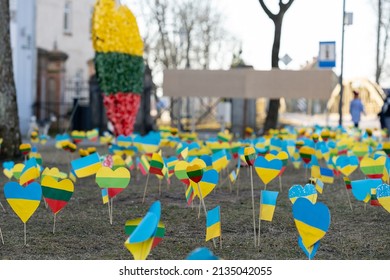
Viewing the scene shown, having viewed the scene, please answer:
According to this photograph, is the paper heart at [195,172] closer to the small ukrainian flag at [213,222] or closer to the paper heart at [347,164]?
the small ukrainian flag at [213,222]

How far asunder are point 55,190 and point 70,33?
22694 mm

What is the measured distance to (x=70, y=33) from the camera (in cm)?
2781

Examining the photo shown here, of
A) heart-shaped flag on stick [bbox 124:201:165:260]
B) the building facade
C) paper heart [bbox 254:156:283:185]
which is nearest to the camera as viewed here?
heart-shaped flag on stick [bbox 124:201:165:260]

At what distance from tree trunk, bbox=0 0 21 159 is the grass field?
4362mm

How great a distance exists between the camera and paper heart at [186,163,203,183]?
5695 mm

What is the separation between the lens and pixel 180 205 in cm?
779

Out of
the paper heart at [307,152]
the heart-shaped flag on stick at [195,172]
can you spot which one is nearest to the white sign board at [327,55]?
the paper heart at [307,152]

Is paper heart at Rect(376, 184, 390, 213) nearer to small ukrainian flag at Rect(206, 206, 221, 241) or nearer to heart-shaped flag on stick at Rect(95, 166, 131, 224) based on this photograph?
small ukrainian flag at Rect(206, 206, 221, 241)

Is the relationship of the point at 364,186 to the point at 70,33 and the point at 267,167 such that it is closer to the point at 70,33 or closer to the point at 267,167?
the point at 267,167

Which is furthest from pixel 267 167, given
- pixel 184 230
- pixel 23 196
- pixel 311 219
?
pixel 23 196

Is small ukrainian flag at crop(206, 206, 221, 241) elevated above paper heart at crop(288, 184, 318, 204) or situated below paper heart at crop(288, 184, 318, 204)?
below

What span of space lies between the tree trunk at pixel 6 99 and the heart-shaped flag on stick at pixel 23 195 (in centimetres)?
758

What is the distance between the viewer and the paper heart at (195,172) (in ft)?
18.7

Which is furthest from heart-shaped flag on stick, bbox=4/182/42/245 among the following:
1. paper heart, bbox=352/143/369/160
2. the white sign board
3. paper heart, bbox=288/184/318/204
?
the white sign board
